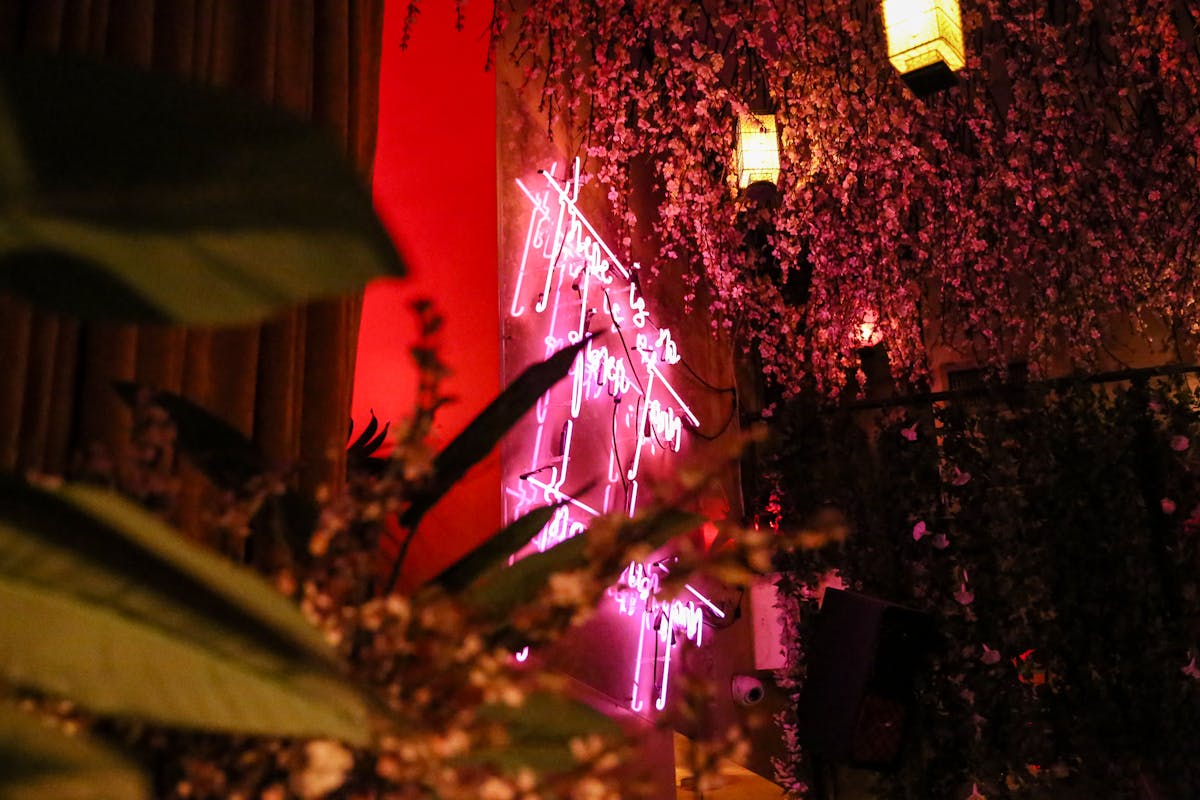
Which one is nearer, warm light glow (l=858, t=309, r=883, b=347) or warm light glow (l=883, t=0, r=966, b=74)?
warm light glow (l=883, t=0, r=966, b=74)

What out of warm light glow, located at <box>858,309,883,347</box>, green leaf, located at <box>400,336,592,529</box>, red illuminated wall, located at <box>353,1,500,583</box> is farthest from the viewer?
warm light glow, located at <box>858,309,883,347</box>

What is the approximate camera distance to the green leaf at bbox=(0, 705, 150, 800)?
0.46m

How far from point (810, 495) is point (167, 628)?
176 inches

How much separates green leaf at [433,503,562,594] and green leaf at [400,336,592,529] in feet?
0.25

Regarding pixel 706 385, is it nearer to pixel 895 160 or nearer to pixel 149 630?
pixel 895 160

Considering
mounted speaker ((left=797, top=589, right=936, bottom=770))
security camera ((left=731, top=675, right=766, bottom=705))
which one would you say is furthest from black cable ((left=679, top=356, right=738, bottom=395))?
mounted speaker ((left=797, top=589, right=936, bottom=770))

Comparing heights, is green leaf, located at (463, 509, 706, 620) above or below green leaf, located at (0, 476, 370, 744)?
above

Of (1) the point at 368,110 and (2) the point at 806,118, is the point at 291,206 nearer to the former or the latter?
(1) the point at 368,110

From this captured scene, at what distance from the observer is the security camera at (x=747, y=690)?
18.6 ft

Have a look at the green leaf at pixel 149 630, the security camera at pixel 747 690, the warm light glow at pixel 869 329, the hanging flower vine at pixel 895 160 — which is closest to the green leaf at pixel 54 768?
the green leaf at pixel 149 630

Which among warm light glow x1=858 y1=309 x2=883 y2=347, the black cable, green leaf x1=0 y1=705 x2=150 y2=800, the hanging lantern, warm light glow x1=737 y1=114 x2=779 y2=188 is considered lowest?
green leaf x1=0 y1=705 x2=150 y2=800

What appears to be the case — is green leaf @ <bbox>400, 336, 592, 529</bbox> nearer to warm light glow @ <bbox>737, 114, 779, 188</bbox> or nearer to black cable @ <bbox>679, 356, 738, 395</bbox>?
warm light glow @ <bbox>737, 114, 779, 188</bbox>

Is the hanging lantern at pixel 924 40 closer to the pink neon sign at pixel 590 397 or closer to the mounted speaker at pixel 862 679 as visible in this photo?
the pink neon sign at pixel 590 397

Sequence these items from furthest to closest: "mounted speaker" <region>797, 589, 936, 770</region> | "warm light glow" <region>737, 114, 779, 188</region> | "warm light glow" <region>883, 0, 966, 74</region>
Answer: "warm light glow" <region>737, 114, 779, 188</region> → "mounted speaker" <region>797, 589, 936, 770</region> → "warm light glow" <region>883, 0, 966, 74</region>
